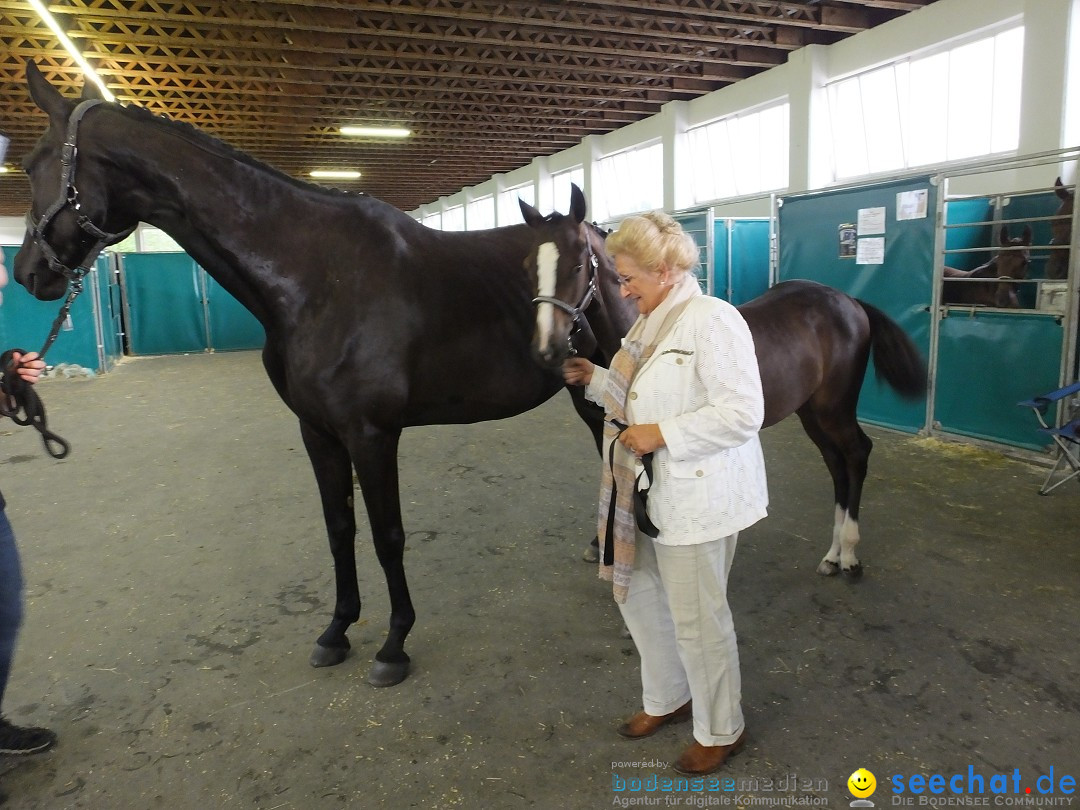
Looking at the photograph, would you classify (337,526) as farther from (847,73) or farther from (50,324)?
(50,324)

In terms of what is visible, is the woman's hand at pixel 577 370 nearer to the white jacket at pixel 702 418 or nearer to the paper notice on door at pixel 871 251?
the white jacket at pixel 702 418

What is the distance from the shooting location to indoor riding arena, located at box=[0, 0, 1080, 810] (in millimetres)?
1971

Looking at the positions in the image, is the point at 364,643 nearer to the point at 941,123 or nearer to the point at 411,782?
the point at 411,782

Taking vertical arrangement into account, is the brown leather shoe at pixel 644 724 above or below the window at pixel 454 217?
below

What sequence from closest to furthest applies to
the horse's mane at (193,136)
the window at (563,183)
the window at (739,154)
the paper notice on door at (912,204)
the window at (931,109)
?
the horse's mane at (193,136)
the paper notice on door at (912,204)
the window at (931,109)
the window at (739,154)
the window at (563,183)

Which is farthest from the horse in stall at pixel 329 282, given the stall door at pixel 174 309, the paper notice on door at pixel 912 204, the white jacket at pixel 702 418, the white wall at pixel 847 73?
the stall door at pixel 174 309

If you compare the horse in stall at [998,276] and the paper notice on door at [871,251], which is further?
the paper notice on door at [871,251]

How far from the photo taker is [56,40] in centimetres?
837

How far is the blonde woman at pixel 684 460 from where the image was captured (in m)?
1.61

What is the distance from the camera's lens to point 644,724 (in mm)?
2010

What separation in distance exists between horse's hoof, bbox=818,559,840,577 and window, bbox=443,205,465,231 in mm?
22413

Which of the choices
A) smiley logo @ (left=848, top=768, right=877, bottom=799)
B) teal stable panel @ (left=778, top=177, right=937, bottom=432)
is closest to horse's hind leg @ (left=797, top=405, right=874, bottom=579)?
smiley logo @ (left=848, top=768, right=877, bottom=799)

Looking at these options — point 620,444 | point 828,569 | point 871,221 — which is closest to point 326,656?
point 620,444

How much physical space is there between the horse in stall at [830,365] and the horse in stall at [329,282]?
1.80 ft
